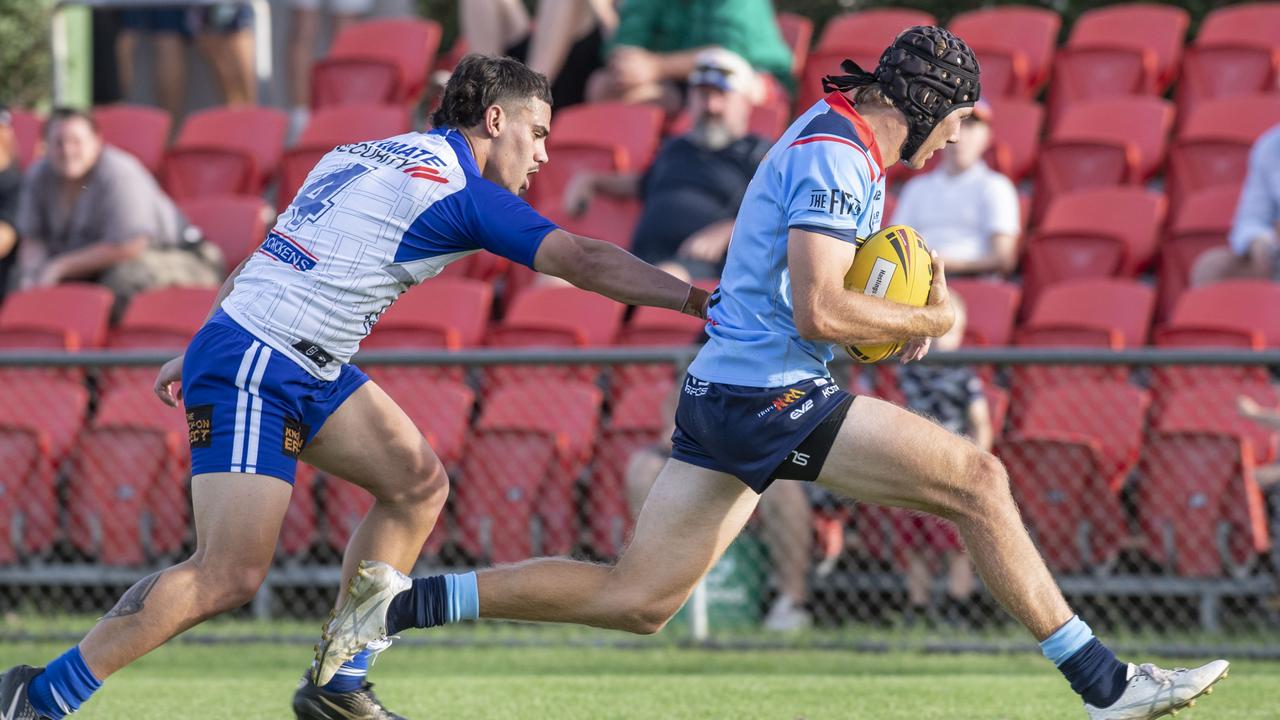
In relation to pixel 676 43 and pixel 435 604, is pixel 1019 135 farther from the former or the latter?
pixel 435 604

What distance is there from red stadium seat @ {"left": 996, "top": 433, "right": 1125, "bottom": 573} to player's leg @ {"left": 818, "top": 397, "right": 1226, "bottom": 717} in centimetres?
290

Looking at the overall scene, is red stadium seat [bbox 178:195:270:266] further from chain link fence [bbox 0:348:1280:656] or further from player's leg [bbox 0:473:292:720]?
player's leg [bbox 0:473:292:720]

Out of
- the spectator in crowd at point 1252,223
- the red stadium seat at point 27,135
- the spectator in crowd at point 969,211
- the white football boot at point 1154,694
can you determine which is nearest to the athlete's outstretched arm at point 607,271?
the white football boot at point 1154,694

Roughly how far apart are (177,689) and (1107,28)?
7.50 metres

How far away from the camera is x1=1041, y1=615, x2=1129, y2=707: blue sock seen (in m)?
4.42

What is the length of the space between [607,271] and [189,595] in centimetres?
143

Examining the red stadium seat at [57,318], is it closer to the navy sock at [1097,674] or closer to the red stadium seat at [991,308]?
the red stadium seat at [991,308]

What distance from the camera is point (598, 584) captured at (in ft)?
15.4

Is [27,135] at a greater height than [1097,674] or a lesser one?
greater

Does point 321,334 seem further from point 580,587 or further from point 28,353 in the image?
point 28,353

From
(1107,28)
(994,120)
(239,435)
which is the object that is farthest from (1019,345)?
(239,435)

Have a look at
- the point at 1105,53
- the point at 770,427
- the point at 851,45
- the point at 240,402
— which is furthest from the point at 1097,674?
the point at 851,45

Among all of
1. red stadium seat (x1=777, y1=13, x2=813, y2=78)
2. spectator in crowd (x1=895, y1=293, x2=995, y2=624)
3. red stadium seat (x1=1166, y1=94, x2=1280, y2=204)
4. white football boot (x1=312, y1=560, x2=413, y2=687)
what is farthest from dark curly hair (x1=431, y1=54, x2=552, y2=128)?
red stadium seat (x1=777, y1=13, x2=813, y2=78)

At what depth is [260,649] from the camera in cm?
784
